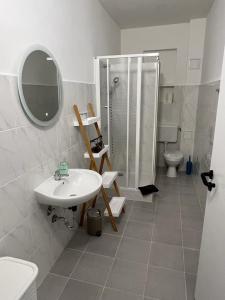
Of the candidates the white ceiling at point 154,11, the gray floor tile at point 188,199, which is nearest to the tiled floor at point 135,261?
the gray floor tile at point 188,199

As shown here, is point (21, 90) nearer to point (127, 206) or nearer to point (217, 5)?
point (127, 206)

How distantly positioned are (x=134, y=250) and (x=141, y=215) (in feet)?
1.94

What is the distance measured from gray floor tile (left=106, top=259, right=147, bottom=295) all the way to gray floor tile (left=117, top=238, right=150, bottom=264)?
6 cm

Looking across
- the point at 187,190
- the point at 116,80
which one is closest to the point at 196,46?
the point at 116,80

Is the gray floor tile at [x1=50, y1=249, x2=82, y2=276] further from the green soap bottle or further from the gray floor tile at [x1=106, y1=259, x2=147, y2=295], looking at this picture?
the green soap bottle

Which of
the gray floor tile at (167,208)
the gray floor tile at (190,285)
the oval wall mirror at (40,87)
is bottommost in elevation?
the gray floor tile at (190,285)

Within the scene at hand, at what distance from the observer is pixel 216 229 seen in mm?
1131

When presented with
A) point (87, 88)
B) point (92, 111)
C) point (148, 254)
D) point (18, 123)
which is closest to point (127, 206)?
point (148, 254)

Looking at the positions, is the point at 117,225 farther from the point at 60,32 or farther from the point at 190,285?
the point at 60,32

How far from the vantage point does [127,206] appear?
2717 millimetres

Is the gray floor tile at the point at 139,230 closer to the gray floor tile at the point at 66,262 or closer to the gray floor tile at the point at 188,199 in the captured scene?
the gray floor tile at the point at 66,262

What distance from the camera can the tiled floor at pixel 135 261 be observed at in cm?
156

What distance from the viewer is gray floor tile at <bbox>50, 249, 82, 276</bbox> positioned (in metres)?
1.74

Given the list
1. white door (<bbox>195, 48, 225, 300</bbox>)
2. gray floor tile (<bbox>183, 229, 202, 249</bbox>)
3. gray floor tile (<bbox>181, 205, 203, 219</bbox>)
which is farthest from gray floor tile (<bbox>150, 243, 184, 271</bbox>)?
gray floor tile (<bbox>181, 205, 203, 219</bbox>)
